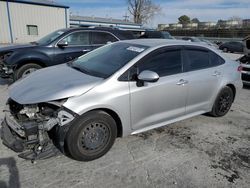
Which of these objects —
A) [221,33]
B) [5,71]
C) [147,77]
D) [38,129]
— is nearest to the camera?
[38,129]

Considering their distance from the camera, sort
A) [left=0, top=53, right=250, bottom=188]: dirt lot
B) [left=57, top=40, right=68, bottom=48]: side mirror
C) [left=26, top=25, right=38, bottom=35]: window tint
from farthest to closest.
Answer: [left=26, top=25, right=38, bottom=35]: window tint, [left=57, top=40, right=68, bottom=48]: side mirror, [left=0, top=53, right=250, bottom=188]: dirt lot

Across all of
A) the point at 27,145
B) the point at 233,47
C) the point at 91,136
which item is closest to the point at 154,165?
the point at 91,136

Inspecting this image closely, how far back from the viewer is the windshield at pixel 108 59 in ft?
11.2

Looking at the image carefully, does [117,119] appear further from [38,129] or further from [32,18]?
[32,18]

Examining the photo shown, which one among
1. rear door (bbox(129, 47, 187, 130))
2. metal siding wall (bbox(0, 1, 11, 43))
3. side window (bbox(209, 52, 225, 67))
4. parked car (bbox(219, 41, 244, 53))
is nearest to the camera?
rear door (bbox(129, 47, 187, 130))

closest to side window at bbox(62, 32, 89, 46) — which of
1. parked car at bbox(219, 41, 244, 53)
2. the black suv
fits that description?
the black suv

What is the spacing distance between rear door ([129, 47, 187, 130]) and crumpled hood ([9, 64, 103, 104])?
670 millimetres

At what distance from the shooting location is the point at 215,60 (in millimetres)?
4496

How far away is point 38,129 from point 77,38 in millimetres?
4526

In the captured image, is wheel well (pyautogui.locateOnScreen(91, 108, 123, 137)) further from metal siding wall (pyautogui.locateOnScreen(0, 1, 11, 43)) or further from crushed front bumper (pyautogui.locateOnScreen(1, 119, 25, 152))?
metal siding wall (pyautogui.locateOnScreen(0, 1, 11, 43))

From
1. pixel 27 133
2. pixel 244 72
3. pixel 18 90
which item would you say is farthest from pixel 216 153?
pixel 244 72

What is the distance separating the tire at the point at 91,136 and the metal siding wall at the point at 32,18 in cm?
2333

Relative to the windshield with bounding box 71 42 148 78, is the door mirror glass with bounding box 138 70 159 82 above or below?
below

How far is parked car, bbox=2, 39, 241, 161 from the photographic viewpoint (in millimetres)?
2920
